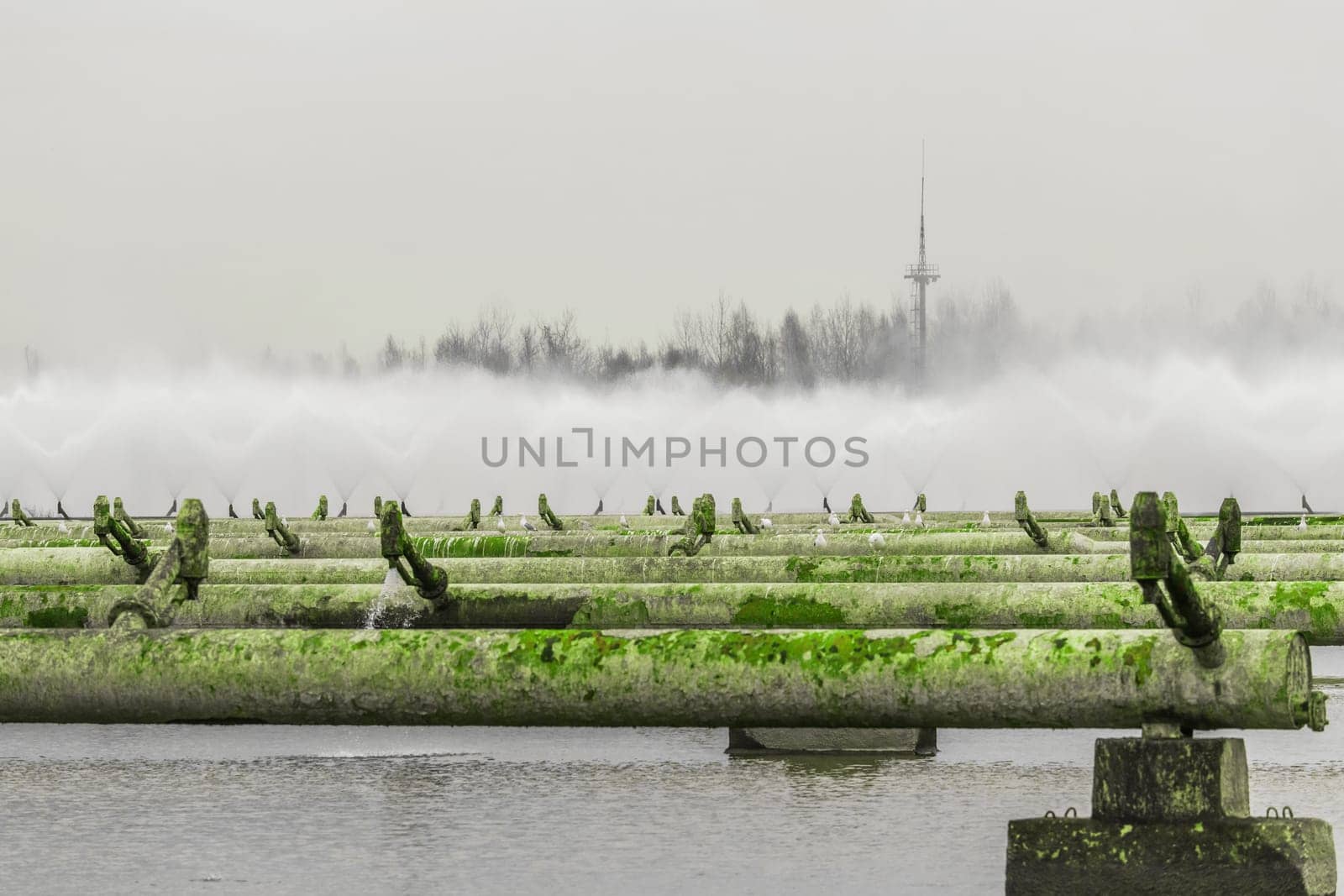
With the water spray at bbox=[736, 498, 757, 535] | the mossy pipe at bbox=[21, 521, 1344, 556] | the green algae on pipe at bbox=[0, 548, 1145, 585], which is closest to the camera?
the green algae on pipe at bbox=[0, 548, 1145, 585]

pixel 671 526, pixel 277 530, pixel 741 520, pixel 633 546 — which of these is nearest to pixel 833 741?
pixel 633 546

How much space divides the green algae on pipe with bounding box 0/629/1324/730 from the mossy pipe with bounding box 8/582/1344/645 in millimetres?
4170

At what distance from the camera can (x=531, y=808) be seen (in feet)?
41.5

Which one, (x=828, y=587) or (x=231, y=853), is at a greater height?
(x=828, y=587)

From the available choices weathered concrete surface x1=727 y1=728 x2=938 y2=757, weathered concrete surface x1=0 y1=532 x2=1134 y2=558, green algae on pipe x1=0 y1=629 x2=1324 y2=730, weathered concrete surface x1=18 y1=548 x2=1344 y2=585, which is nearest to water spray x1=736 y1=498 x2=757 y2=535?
weathered concrete surface x1=0 y1=532 x2=1134 y2=558

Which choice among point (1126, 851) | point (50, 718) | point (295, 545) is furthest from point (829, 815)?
point (295, 545)

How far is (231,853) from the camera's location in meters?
11.0

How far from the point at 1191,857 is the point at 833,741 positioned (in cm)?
775

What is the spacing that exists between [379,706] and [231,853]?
298 centimetres

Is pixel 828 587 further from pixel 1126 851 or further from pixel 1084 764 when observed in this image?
pixel 1126 851

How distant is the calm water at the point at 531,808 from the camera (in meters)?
10.3

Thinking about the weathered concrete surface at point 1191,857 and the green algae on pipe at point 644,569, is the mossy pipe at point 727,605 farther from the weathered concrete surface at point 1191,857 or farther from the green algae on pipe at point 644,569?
the weathered concrete surface at point 1191,857

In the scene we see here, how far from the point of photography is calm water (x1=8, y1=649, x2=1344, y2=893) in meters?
10.3

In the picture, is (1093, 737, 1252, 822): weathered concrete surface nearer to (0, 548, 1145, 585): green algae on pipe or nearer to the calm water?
the calm water
